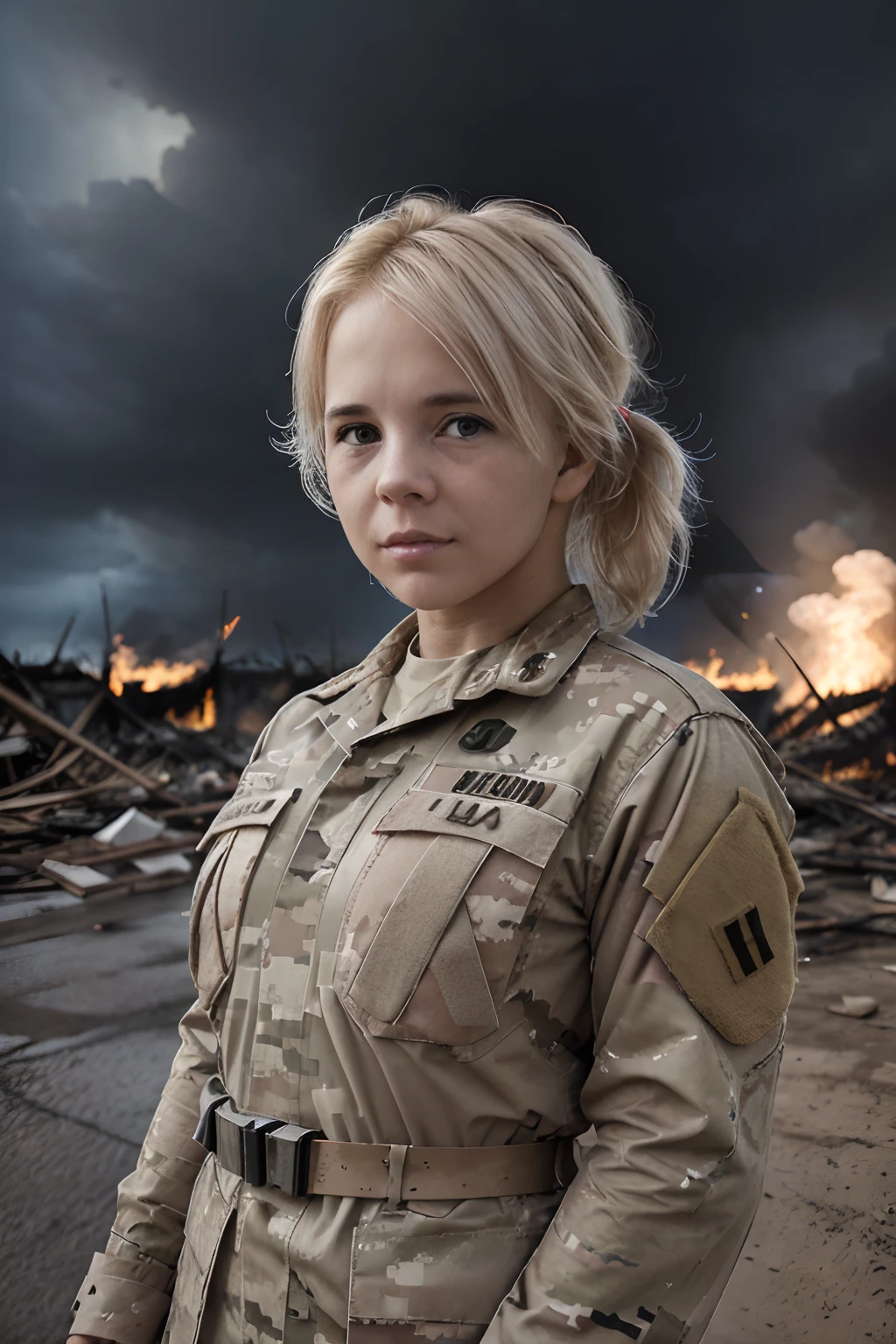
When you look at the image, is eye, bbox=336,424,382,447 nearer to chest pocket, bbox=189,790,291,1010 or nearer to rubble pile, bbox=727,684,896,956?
chest pocket, bbox=189,790,291,1010

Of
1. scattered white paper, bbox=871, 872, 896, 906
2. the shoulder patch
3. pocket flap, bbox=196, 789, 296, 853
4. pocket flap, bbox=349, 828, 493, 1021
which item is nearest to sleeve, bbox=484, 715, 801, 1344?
the shoulder patch

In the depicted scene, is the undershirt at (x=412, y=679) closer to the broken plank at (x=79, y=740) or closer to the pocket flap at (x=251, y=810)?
the pocket flap at (x=251, y=810)

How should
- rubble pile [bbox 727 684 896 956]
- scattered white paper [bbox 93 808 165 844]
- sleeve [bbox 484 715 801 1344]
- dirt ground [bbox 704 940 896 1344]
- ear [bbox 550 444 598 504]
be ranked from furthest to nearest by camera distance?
rubble pile [bbox 727 684 896 956]
scattered white paper [bbox 93 808 165 844]
dirt ground [bbox 704 940 896 1344]
ear [bbox 550 444 598 504]
sleeve [bbox 484 715 801 1344]

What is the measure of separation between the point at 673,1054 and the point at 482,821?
0.23m

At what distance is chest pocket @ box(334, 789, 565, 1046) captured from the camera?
2.38 ft

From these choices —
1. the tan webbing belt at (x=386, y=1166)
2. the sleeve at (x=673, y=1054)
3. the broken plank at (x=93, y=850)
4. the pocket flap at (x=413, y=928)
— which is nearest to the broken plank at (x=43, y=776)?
the broken plank at (x=93, y=850)

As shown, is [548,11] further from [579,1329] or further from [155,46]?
[579,1329]

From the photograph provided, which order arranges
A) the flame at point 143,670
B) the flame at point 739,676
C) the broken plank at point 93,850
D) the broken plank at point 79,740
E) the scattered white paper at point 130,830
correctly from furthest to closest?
the flame at point 739,676 < the flame at point 143,670 < the scattered white paper at point 130,830 < the broken plank at point 79,740 < the broken plank at point 93,850

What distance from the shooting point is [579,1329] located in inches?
26.5

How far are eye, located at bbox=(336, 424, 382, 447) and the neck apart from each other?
0.19 metres

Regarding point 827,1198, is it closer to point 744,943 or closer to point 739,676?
point 744,943

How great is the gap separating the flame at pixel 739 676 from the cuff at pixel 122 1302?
2163 mm

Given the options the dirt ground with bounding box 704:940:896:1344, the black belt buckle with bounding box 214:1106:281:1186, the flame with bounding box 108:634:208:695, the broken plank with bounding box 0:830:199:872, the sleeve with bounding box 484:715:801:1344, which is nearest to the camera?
the sleeve with bounding box 484:715:801:1344

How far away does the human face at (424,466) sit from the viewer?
82cm
